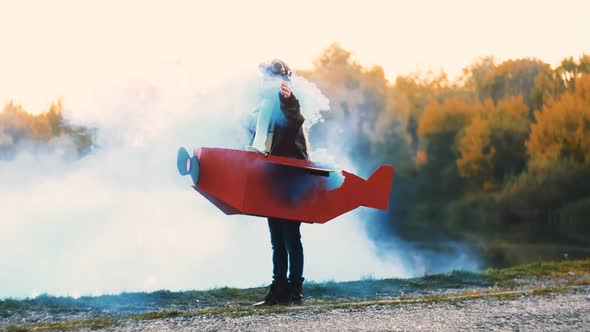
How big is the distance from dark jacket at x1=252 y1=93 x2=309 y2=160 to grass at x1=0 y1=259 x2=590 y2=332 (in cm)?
161

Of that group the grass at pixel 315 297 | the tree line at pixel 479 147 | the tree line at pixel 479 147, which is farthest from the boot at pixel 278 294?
the tree line at pixel 479 147

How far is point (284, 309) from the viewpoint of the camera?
7609mm

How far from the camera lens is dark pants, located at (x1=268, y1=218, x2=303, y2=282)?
8141 mm

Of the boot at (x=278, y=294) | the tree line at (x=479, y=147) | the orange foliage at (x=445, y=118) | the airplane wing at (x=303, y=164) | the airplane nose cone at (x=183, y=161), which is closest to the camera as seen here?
the airplane wing at (x=303, y=164)

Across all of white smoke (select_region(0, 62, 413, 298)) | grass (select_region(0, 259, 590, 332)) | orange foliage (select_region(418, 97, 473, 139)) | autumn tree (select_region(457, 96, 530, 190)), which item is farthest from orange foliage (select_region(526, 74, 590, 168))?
grass (select_region(0, 259, 590, 332))

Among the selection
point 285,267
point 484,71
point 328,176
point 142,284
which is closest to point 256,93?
point 328,176

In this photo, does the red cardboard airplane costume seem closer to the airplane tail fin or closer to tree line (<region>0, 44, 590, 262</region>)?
the airplane tail fin

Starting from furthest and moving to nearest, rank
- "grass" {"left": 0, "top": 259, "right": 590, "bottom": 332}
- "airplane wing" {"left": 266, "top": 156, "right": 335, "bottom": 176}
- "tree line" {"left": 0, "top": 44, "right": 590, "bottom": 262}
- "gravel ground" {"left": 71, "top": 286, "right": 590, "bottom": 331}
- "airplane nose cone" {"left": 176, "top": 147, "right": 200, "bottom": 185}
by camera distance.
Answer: "tree line" {"left": 0, "top": 44, "right": 590, "bottom": 262}, "airplane nose cone" {"left": 176, "top": 147, "right": 200, "bottom": 185}, "airplane wing" {"left": 266, "top": 156, "right": 335, "bottom": 176}, "grass" {"left": 0, "top": 259, "right": 590, "bottom": 332}, "gravel ground" {"left": 71, "top": 286, "right": 590, "bottom": 331}

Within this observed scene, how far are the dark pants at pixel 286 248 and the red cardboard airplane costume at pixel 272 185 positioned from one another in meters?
0.27

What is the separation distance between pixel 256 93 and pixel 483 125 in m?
44.2

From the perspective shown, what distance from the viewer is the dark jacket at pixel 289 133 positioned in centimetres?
786

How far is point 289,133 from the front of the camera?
26.1 feet

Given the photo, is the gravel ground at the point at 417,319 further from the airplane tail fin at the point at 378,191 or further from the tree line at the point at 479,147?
the tree line at the point at 479,147

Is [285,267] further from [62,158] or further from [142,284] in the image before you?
[62,158]
